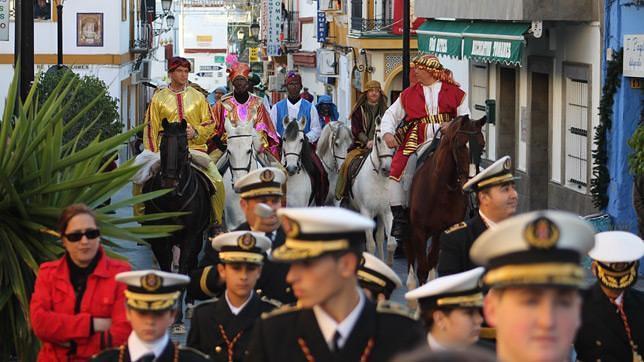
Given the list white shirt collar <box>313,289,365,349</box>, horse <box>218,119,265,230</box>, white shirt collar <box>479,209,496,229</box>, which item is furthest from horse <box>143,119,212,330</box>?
white shirt collar <box>313,289,365,349</box>

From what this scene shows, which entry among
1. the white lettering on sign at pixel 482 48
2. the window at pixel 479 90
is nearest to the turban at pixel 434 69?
the white lettering on sign at pixel 482 48

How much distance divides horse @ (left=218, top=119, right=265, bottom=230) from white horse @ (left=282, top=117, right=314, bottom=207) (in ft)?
6.18

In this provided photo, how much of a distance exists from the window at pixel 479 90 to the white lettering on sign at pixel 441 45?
4.26ft

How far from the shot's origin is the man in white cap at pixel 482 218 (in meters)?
9.29

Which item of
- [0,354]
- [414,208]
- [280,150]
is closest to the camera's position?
[0,354]

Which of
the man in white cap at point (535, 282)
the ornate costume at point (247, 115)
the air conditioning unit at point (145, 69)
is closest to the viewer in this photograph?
the man in white cap at point (535, 282)

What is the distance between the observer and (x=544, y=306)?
444 cm

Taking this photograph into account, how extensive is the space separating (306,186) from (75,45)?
2772 centimetres

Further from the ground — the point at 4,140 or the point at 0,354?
the point at 4,140

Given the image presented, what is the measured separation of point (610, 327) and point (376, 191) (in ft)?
35.7

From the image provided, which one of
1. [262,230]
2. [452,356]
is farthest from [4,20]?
[452,356]

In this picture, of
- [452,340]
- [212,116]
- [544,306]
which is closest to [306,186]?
[212,116]

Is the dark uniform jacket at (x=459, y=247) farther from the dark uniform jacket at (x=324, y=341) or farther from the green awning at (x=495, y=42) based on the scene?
the green awning at (x=495, y=42)

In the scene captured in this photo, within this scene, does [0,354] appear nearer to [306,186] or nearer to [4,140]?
[4,140]
